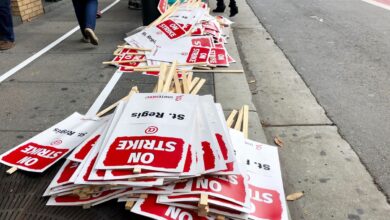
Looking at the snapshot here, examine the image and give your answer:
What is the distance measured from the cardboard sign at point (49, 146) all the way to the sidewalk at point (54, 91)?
0.08m

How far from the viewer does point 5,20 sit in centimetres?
486

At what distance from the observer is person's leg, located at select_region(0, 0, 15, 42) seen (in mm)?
4812

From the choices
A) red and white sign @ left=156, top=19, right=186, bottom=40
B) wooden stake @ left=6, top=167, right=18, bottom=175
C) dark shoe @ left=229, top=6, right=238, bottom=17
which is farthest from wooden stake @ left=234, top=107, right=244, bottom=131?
dark shoe @ left=229, top=6, right=238, bottom=17

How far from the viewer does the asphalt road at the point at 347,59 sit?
3270 millimetres

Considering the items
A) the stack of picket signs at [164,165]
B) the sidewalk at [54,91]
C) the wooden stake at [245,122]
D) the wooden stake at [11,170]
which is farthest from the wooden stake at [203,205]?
the wooden stake at [11,170]

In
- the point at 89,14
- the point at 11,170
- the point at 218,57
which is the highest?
the point at 89,14

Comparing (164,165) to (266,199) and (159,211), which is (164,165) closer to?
(159,211)

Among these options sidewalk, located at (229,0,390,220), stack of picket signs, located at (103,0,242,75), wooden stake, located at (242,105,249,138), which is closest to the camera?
sidewalk, located at (229,0,390,220)

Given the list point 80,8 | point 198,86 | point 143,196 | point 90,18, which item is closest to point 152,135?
point 143,196

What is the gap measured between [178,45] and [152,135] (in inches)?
109

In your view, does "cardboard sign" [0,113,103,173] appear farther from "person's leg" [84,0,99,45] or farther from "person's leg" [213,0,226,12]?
"person's leg" [213,0,226,12]

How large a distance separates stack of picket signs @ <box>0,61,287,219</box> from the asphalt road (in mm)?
1113

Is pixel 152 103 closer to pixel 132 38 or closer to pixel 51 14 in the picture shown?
pixel 132 38

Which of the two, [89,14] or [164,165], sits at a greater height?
[89,14]
